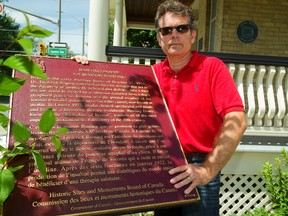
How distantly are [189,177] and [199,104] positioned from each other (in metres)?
0.55

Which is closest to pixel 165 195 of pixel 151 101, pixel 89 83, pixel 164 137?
pixel 164 137

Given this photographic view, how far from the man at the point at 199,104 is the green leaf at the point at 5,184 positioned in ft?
3.66

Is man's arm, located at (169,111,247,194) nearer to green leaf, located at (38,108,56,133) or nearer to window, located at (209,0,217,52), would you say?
green leaf, located at (38,108,56,133)

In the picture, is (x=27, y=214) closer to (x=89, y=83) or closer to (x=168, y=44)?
(x=89, y=83)

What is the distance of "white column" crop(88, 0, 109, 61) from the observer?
4.92 metres

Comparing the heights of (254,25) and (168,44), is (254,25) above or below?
above

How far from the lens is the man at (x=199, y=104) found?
92.0 inches

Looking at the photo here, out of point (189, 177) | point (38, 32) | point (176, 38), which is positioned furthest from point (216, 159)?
point (38, 32)

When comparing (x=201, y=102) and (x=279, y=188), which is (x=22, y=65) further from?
(x=279, y=188)

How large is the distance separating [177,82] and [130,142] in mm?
604

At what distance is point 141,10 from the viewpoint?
47.6ft

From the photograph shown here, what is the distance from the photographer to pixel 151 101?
2500 millimetres

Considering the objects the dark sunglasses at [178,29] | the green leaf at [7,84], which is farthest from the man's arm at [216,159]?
the green leaf at [7,84]

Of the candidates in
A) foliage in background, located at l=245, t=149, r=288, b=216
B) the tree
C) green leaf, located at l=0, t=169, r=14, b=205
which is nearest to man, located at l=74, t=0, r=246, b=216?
green leaf, located at l=0, t=169, r=14, b=205
